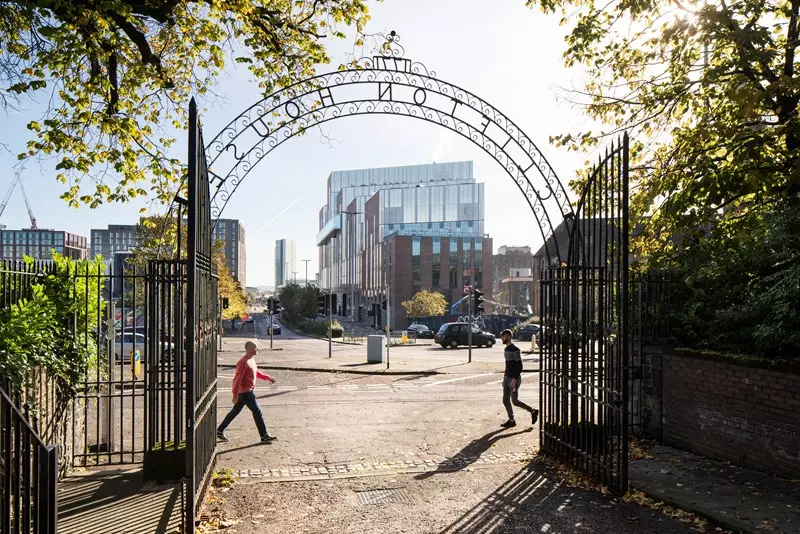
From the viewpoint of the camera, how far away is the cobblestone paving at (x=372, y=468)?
7.66 meters

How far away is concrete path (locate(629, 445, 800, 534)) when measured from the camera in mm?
5781

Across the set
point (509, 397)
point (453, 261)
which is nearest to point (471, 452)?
point (509, 397)

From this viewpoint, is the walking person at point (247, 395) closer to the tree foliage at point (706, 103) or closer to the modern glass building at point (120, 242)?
the tree foliage at point (706, 103)

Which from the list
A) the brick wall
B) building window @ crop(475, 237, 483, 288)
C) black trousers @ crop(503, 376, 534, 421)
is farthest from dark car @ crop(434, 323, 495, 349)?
building window @ crop(475, 237, 483, 288)

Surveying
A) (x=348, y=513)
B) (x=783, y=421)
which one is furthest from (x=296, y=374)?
(x=783, y=421)

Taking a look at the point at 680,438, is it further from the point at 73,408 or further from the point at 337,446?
the point at 73,408

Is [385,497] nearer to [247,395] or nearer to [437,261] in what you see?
[247,395]

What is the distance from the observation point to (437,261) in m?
75.9

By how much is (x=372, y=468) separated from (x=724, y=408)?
4.72 meters

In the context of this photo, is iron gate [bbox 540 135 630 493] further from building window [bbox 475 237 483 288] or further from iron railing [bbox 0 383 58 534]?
building window [bbox 475 237 483 288]

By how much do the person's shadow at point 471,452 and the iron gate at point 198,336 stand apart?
278 cm

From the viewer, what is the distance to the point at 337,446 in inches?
367

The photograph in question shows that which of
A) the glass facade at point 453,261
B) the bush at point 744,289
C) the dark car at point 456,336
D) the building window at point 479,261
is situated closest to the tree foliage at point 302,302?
the glass facade at point 453,261

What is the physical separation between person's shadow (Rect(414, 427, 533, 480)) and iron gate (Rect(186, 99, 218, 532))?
278cm
